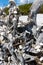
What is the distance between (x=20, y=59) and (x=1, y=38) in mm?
808

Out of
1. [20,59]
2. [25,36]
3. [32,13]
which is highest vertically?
[32,13]

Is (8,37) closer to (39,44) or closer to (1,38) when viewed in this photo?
(1,38)

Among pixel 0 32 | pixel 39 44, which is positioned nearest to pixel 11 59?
pixel 39 44

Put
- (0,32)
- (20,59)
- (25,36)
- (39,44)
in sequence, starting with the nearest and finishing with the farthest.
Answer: (20,59)
(39,44)
(25,36)
(0,32)

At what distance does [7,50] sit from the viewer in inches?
180

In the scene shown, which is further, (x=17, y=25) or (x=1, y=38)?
(x=17, y=25)

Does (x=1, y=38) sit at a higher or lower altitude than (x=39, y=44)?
higher

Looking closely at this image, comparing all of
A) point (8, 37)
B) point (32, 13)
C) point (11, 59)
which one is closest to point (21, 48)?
point (11, 59)

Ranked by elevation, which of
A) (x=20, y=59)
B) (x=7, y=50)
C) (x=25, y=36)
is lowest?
(x=20, y=59)

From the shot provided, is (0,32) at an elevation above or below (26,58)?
above

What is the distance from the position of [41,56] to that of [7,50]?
534mm

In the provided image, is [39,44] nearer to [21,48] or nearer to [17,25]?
[21,48]

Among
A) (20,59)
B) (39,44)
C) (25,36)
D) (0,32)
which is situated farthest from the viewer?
(0,32)

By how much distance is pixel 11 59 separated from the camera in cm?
445
